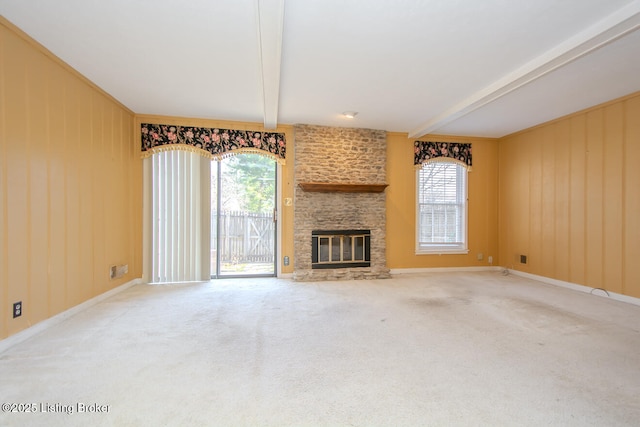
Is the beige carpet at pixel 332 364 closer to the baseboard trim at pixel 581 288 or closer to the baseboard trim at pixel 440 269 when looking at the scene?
the baseboard trim at pixel 581 288

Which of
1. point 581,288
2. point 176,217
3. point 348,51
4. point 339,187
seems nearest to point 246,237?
point 176,217

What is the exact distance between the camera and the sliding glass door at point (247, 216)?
4910 millimetres

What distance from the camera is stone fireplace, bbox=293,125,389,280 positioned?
4.75 metres

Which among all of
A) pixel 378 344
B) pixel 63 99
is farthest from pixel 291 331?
pixel 63 99

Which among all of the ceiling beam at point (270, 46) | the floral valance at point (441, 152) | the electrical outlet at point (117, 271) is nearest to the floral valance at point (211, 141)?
the ceiling beam at point (270, 46)

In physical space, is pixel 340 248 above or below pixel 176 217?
below

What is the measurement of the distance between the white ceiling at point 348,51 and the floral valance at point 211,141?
48 centimetres

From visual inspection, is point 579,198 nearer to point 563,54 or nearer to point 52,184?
point 563,54

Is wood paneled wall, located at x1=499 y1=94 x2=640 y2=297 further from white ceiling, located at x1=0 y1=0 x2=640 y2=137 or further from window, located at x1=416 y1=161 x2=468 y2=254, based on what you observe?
window, located at x1=416 y1=161 x2=468 y2=254

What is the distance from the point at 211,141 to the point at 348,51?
2848mm

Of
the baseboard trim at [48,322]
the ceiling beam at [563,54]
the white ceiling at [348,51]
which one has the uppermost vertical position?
the white ceiling at [348,51]

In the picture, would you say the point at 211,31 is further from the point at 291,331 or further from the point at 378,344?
the point at 378,344

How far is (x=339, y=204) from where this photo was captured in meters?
4.89

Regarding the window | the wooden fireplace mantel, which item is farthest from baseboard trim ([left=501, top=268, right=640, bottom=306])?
the wooden fireplace mantel
